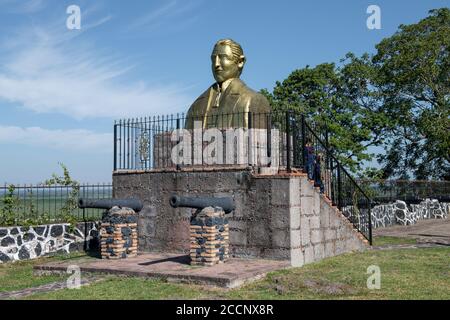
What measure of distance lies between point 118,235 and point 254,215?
10.4 feet

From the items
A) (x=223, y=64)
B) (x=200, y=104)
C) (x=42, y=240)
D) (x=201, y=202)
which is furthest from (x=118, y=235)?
(x=223, y=64)

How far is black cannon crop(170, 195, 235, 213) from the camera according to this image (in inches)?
386

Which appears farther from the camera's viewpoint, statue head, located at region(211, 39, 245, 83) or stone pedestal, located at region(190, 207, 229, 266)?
statue head, located at region(211, 39, 245, 83)

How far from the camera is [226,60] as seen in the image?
14.9m

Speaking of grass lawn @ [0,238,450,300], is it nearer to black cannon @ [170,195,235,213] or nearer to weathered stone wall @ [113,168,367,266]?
weathered stone wall @ [113,168,367,266]

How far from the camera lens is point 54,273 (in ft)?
34.5

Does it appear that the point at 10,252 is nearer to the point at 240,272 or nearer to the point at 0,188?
the point at 0,188

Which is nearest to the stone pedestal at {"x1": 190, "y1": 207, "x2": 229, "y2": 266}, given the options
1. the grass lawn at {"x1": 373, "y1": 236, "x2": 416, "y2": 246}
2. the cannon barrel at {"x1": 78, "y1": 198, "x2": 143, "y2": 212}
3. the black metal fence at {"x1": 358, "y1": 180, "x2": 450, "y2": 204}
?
the cannon barrel at {"x1": 78, "y1": 198, "x2": 143, "y2": 212}

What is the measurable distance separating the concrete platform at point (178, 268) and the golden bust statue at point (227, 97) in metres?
4.06

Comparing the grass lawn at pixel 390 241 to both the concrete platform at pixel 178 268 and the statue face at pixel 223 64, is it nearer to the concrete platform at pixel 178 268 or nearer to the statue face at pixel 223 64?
the concrete platform at pixel 178 268

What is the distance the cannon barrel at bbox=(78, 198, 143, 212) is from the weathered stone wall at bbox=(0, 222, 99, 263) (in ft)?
8.33

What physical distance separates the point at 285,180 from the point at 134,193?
4.45 m

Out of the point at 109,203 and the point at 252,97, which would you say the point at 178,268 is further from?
the point at 252,97
